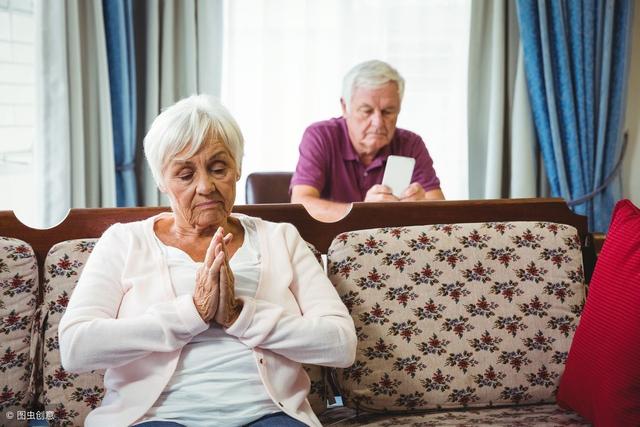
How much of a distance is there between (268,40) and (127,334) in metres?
2.35

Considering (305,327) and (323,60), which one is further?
(323,60)

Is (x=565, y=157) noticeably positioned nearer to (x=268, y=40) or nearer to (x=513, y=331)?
(x=268, y=40)

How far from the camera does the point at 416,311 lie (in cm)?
189

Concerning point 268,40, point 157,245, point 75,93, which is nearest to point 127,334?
point 157,245

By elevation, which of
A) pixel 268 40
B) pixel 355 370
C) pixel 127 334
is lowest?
pixel 355 370

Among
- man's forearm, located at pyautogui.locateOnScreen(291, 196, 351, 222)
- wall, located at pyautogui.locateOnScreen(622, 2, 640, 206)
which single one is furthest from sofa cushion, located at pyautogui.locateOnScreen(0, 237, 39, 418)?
wall, located at pyautogui.locateOnScreen(622, 2, 640, 206)

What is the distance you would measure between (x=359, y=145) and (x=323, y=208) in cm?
38

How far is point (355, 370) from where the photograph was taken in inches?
72.9

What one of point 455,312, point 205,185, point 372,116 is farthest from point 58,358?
point 372,116

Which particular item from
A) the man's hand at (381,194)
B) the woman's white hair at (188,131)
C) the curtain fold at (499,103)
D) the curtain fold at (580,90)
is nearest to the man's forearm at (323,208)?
the man's hand at (381,194)

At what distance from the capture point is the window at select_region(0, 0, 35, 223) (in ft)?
9.45

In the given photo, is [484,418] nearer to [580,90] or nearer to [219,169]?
[219,169]

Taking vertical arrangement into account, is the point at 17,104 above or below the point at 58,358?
above

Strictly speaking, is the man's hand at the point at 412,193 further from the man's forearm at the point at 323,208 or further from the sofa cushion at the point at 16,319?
the sofa cushion at the point at 16,319
